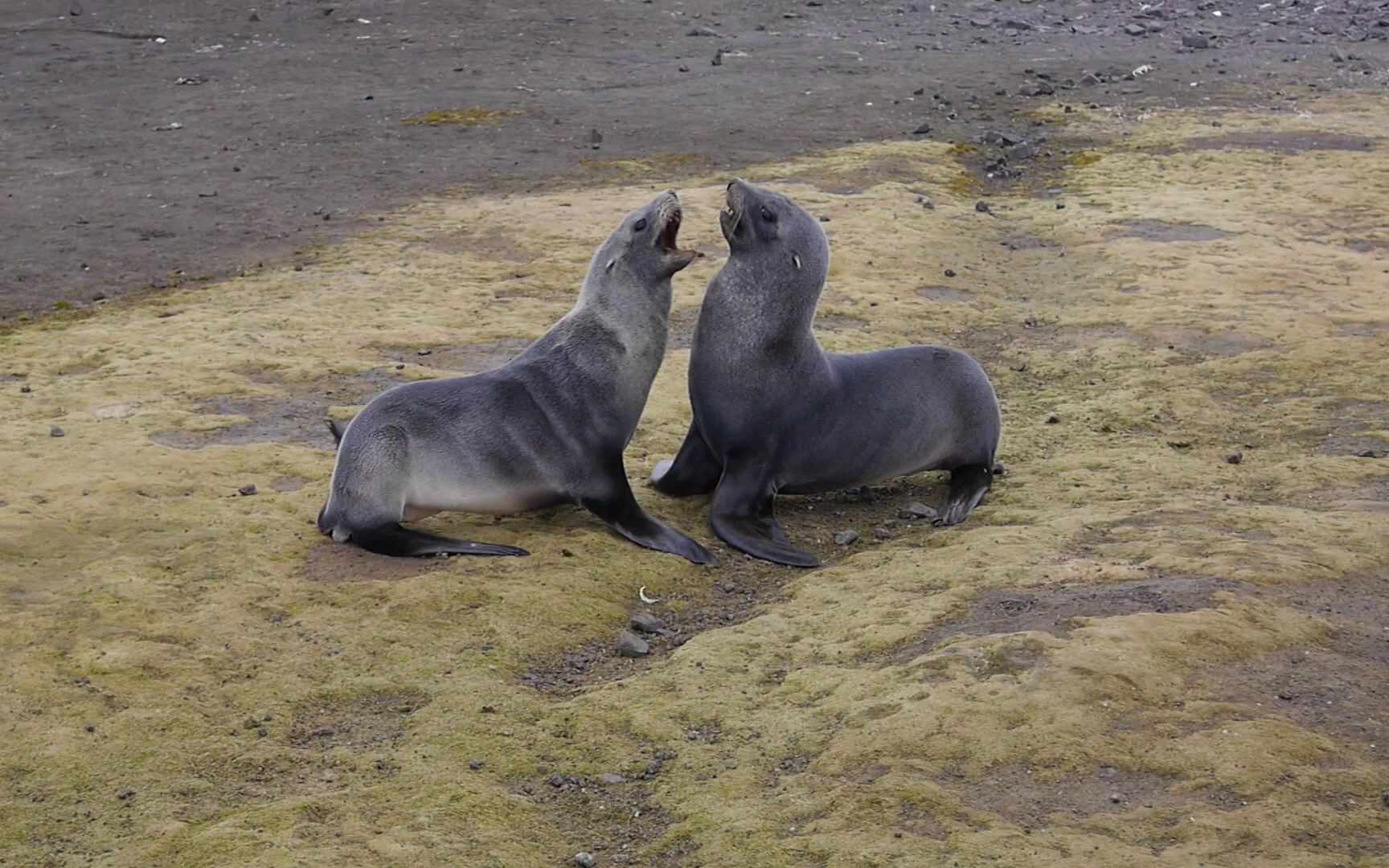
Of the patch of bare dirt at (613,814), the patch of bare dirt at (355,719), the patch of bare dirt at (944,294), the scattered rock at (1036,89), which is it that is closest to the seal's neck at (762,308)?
the patch of bare dirt at (355,719)

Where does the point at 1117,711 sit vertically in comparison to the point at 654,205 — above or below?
below

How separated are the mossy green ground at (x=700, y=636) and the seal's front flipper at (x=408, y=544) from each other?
11cm

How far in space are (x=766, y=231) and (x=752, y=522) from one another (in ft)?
4.16

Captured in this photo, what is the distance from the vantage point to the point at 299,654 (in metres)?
4.94

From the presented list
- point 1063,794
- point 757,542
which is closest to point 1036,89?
point 757,542

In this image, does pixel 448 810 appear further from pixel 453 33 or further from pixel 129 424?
pixel 453 33

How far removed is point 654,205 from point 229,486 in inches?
79.0

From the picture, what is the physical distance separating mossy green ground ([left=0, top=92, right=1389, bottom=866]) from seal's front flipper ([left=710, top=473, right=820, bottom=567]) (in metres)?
0.10

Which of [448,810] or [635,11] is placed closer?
[448,810]

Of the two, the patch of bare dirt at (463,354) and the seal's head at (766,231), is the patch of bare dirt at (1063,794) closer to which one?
the seal's head at (766,231)

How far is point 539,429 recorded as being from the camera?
6.16 m

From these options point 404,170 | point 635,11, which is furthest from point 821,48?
point 404,170

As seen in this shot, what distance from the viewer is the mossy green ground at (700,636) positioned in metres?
3.87

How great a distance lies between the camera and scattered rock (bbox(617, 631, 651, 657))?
512 cm
